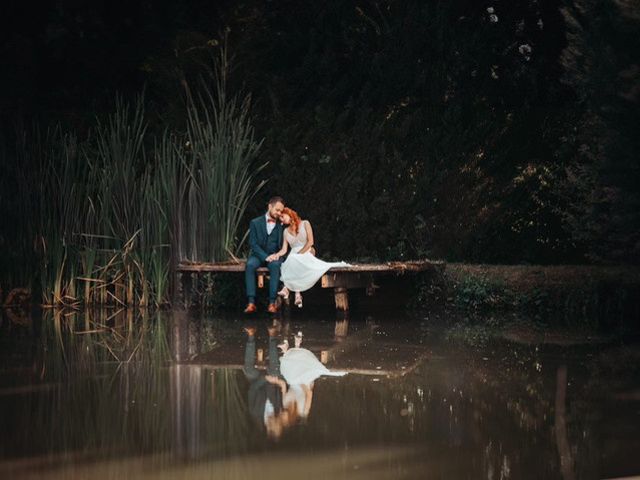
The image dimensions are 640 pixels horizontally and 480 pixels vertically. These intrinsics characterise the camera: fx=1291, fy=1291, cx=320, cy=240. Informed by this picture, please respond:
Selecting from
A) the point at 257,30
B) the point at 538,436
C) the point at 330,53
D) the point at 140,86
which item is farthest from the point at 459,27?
the point at 538,436

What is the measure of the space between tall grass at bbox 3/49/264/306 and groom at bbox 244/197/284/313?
0.87 feet

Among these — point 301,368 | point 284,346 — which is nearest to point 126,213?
point 284,346

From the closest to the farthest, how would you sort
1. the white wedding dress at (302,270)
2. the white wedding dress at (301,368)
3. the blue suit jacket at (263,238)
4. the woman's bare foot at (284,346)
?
the white wedding dress at (301,368)
the woman's bare foot at (284,346)
the white wedding dress at (302,270)
the blue suit jacket at (263,238)

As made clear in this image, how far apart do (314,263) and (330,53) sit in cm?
443

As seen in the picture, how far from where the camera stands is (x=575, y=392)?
285 inches

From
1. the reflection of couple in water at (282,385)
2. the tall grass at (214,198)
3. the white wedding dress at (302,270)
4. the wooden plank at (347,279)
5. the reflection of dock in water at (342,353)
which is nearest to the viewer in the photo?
the reflection of couple in water at (282,385)

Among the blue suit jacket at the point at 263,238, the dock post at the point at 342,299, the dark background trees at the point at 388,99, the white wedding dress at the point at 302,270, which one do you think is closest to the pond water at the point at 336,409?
the white wedding dress at the point at 302,270

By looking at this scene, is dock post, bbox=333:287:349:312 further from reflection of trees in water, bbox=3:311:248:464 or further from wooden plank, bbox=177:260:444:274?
reflection of trees in water, bbox=3:311:248:464

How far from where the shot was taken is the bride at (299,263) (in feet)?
39.2

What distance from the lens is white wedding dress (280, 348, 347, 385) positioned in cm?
763

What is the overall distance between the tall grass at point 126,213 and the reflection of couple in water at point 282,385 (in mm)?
3036

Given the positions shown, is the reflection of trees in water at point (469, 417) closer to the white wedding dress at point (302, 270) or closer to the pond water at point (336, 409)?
the pond water at point (336, 409)

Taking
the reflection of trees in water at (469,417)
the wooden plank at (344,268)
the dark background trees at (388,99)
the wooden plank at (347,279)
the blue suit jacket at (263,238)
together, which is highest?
the dark background trees at (388,99)

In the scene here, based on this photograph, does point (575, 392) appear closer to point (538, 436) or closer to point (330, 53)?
point (538, 436)
